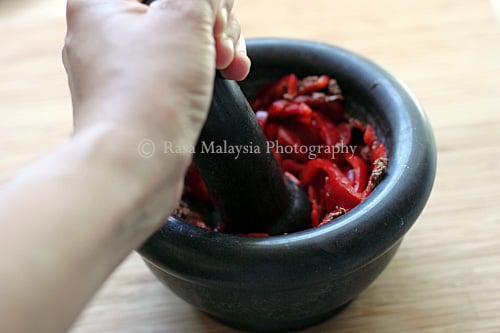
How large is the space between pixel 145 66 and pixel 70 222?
0.50ft

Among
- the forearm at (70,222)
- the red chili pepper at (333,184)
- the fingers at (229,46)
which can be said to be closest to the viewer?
the forearm at (70,222)

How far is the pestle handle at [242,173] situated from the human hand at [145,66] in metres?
0.13

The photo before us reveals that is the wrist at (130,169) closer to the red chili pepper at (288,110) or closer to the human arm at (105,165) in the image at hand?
the human arm at (105,165)

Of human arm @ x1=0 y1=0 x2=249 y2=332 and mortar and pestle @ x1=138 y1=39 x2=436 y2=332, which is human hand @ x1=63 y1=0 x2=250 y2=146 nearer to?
human arm @ x1=0 y1=0 x2=249 y2=332

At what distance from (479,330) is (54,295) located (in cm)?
58

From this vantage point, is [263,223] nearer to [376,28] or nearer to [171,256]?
[171,256]

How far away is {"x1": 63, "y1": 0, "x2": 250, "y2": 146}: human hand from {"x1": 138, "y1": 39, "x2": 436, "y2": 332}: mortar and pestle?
0.15 meters

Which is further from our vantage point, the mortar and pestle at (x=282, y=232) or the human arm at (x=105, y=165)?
the mortar and pestle at (x=282, y=232)

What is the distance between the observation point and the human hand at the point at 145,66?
55 cm

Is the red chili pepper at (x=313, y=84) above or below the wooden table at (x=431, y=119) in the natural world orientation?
above

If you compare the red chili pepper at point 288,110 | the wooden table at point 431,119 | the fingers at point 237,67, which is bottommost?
the wooden table at point 431,119

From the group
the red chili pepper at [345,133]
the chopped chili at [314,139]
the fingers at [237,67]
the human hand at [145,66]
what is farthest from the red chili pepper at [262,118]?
the human hand at [145,66]

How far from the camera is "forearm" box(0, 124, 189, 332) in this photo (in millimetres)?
479

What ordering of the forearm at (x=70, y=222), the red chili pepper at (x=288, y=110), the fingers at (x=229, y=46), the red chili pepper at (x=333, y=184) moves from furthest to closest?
the red chili pepper at (x=288, y=110)
the red chili pepper at (x=333, y=184)
the fingers at (x=229, y=46)
the forearm at (x=70, y=222)
